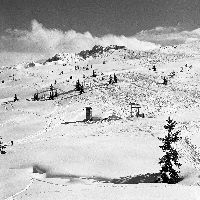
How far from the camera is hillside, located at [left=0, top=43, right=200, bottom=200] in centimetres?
2273

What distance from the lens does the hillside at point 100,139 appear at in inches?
895

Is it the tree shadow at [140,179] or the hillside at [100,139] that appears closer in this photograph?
the hillside at [100,139]

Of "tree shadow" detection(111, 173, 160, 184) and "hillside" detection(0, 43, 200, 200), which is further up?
"hillside" detection(0, 43, 200, 200)

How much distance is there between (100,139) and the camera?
40125 mm

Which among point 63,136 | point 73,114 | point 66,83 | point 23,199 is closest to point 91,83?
point 66,83

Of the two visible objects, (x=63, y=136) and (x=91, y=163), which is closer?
(x=91, y=163)

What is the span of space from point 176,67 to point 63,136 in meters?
59.9

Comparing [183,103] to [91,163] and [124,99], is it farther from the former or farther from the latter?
[91,163]

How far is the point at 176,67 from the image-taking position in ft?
315

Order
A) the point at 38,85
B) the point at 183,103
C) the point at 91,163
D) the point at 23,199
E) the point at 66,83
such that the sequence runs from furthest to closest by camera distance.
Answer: the point at 38,85, the point at 66,83, the point at 183,103, the point at 91,163, the point at 23,199

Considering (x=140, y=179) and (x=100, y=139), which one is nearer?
(x=140, y=179)

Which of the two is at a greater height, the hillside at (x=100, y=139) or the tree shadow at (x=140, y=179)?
the hillside at (x=100, y=139)

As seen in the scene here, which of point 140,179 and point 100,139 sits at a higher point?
point 100,139

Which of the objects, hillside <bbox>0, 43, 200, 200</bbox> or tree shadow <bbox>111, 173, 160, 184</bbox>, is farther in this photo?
tree shadow <bbox>111, 173, 160, 184</bbox>
